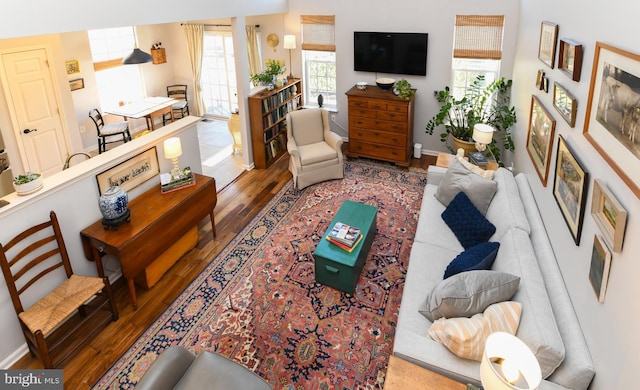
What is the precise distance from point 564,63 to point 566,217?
1.11 meters

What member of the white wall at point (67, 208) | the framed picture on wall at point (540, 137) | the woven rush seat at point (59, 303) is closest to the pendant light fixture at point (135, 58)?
the white wall at point (67, 208)

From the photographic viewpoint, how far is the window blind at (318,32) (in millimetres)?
6474

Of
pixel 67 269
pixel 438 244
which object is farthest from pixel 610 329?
pixel 67 269

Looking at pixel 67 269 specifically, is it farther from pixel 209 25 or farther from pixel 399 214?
pixel 209 25

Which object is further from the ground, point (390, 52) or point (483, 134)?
point (390, 52)

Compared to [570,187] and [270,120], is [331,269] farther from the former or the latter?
[270,120]

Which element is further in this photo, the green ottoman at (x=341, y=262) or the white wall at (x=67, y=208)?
the green ottoman at (x=341, y=262)

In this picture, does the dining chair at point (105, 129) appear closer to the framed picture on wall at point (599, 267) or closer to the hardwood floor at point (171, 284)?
the hardwood floor at point (171, 284)

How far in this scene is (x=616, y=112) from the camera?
1.92 meters

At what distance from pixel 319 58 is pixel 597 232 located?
5643 mm

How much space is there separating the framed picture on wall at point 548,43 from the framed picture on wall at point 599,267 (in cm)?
176

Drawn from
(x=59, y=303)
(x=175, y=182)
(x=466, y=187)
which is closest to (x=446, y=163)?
(x=466, y=187)

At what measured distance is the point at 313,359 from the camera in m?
3.08

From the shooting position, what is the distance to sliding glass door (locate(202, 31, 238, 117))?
323 inches
